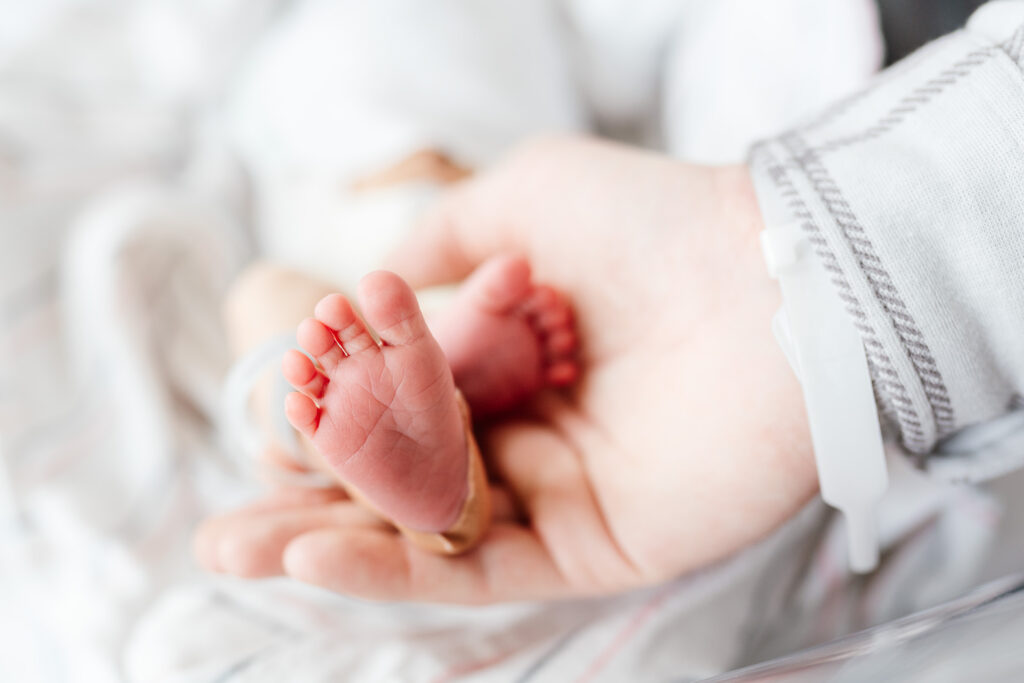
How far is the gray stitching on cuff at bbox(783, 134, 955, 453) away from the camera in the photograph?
40cm

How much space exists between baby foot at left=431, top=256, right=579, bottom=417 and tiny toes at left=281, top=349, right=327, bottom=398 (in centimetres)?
15

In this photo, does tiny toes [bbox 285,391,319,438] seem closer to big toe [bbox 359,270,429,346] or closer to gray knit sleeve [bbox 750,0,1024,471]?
big toe [bbox 359,270,429,346]

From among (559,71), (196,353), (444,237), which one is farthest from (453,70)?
(196,353)

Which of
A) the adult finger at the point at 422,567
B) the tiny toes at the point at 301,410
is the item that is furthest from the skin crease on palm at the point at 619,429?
the tiny toes at the point at 301,410

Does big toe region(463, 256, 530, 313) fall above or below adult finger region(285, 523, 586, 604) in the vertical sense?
above

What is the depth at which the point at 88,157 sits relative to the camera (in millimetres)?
874

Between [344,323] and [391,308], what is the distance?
3 centimetres

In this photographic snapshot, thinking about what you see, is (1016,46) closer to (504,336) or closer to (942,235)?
(942,235)

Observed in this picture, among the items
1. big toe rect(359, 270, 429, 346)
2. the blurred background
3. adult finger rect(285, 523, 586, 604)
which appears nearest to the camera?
big toe rect(359, 270, 429, 346)

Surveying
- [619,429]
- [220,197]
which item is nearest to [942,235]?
[619,429]

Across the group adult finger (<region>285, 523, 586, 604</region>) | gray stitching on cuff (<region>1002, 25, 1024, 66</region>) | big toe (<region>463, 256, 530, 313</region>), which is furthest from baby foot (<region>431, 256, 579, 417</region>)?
gray stitching on cuff (<region>1002, 25, 1024, 66</region>)

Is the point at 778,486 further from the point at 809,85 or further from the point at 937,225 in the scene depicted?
the point at 809,85

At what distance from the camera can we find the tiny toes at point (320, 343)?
360 millimetres

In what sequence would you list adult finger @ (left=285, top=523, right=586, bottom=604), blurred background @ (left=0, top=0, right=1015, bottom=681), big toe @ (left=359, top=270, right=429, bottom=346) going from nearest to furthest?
big toe @ (left=359, top=270, right=429, bottom=346) < adult finger @ (left=285, top=523, right=586, bottom=604) < blurred background @ (left=0, top=0, right=1015, bottom=681)
